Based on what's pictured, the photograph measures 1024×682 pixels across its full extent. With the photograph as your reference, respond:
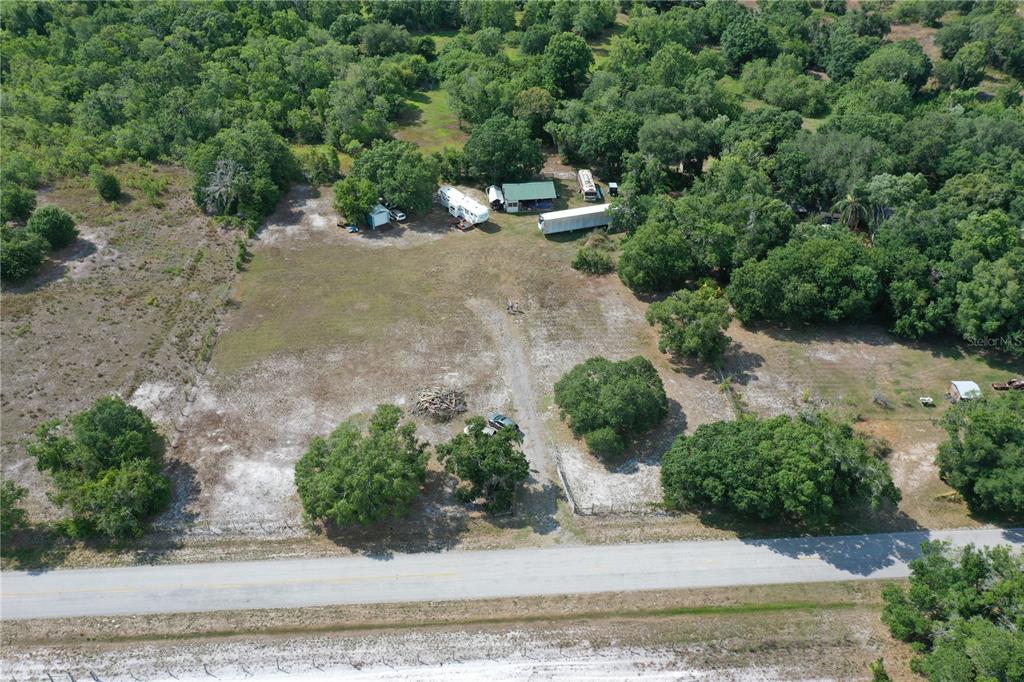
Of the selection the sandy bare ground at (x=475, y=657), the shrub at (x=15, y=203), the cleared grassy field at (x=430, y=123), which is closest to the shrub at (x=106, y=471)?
the sandy bare ground at (x=475, y=657)

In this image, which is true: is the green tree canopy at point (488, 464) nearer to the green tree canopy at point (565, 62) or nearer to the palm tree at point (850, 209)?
the palm tree at point (850, 209)

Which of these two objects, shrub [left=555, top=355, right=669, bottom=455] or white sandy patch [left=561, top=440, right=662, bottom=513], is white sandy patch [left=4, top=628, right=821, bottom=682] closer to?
white sandy patch [left=561, top=440, right=662, bottom=513]

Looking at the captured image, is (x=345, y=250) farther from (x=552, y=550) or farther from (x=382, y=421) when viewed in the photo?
(x=552, y=550)

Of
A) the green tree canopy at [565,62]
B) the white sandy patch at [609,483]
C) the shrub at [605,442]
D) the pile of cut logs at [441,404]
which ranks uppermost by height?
the green tree canopy at [565,62]

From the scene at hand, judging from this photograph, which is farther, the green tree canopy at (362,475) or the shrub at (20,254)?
the shrub at (20,254)

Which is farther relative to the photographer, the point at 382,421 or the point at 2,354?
the point at 2,354

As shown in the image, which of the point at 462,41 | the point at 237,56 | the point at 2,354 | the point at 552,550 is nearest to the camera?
the point at 552,550

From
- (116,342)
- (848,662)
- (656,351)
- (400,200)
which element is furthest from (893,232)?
(116,342)

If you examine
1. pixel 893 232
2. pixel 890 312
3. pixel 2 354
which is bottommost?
pixel 2 354
